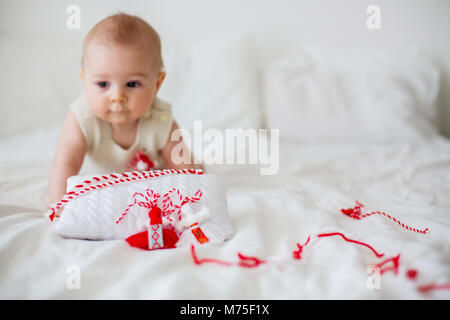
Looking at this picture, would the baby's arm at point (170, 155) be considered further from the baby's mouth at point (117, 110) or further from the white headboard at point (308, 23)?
the white headboard at point (308, 23)

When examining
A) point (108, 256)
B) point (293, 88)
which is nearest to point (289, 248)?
point (108, 256)

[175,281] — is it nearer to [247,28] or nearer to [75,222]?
[75,222]

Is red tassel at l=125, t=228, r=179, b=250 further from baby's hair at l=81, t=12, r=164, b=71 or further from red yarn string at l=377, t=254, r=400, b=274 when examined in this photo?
baby's hair at l=81, t=12, r=164, b=71

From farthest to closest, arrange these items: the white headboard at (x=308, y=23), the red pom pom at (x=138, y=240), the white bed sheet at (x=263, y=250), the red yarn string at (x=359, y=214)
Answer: the white headboard at (x=308, y=23) < the red yarn string at (x=359, y=214) < the red pom pom at (x=138, y=240) < the white bed sheet at (x=263, y=250)

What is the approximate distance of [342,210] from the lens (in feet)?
2.91

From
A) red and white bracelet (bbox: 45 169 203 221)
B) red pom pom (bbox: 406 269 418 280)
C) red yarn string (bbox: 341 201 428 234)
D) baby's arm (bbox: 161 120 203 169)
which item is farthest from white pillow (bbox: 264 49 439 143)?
red pom pom (bbox: 406 269 418 280)

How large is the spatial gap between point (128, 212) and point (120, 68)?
1.34 feet

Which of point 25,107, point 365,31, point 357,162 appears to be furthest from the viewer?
point 365,31

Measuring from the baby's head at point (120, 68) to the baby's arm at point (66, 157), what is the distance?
97 mm

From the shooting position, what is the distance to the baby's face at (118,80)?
93 centimetres

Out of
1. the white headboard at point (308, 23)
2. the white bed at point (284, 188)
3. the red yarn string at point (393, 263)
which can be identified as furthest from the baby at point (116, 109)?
the white headboard at point (308, 23)

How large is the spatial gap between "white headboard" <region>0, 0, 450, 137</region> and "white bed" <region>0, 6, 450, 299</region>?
0.22 metres

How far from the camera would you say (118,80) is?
3.10 feet
